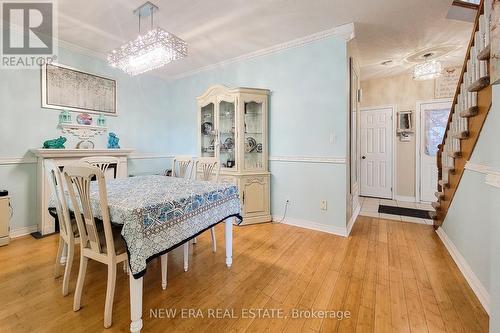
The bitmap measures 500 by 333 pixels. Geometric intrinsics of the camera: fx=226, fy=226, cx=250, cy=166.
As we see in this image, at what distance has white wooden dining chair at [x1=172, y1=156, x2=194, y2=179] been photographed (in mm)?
2686

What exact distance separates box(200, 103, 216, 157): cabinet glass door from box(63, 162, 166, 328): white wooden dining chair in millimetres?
2313

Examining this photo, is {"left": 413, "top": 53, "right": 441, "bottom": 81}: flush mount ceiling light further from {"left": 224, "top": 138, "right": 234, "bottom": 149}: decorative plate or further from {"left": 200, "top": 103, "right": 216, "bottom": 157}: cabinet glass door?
{"left": 200, "top": 103, "right": 216, "bottom": 157}: cabinet glass door

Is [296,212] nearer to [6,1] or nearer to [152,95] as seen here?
[152,95]

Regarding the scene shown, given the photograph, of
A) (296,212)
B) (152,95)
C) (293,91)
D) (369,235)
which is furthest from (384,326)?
(152,95)

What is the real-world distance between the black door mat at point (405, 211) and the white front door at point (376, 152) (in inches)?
28.7

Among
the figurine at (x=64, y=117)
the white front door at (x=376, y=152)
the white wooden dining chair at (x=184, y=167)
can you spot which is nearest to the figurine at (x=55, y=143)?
the figurine at (x=64, y=117)

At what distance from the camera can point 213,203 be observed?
1.79 metres

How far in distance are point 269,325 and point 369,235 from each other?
2008mm

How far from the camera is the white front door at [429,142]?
4.23 meters

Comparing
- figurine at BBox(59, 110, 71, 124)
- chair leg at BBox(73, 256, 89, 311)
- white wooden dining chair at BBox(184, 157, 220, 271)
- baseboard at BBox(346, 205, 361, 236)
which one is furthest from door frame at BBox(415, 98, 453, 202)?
figurine at BBox(59, 110, 71, 124)

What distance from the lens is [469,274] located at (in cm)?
184

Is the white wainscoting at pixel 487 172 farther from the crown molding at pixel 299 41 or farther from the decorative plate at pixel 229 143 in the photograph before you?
the decorative plate at pixel 229 143

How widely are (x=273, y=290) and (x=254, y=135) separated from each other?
2.24 m

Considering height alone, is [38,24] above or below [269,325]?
above
